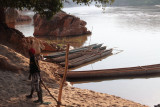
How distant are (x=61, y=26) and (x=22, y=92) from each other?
2153 centimetres

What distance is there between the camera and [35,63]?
6352 mm

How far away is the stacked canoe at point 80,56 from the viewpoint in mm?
15275

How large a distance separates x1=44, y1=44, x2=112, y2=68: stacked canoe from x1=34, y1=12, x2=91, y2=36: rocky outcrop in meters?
9.63

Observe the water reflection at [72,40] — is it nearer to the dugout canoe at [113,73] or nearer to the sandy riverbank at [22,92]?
the dugout canoe at [113,73]

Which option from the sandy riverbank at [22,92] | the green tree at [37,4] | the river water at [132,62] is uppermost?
the green tree at [37,4]

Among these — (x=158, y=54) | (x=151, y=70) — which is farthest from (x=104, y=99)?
(x=158, y=54)

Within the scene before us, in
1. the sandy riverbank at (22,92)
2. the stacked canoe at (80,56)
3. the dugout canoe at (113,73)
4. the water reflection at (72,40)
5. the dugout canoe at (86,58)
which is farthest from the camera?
the water reflection at (72,40)

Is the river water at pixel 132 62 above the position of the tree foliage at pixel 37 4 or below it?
below

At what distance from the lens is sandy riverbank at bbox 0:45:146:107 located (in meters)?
6.67

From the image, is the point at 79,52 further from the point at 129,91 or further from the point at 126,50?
the point at 129,91

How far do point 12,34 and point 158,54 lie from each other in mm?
11047

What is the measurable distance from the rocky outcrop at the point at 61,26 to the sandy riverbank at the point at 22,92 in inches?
706

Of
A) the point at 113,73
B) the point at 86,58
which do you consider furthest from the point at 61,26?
the point at 113,73

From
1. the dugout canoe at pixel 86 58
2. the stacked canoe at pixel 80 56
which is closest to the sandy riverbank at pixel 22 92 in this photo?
the dugout canoe at pixel 86 58
